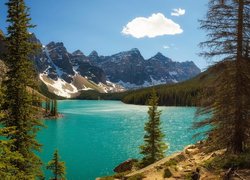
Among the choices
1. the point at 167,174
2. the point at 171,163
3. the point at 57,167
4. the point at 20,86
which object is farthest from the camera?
the point at 57,167

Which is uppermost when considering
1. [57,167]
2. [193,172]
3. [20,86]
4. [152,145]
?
[20,86]

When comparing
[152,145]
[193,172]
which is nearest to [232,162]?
[193,172]

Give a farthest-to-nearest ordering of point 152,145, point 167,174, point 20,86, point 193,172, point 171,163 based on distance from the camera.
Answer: point 152,145 < point 171,163 < point 20,86 < point 167,174 < point 193,172

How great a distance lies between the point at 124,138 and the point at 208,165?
216 ft

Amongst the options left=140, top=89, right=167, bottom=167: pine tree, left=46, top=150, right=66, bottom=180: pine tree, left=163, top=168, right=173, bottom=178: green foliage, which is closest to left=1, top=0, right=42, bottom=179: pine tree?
left=163, top=168, right=173, bottom=178: green foliage

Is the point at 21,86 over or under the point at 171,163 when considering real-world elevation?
over

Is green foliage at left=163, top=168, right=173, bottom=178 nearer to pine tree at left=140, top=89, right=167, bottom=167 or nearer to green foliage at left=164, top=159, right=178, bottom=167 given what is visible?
green foliage at left=164, top=159, right=178, bottom=167

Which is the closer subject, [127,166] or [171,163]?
[171,163]

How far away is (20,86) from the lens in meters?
22.5

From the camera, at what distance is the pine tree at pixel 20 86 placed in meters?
22.6

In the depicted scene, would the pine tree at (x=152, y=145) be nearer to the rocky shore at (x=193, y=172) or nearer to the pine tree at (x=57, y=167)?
the pine tree at (x=57, y=167)

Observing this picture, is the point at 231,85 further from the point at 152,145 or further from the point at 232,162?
the point at 152,145

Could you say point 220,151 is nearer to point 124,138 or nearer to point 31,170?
point 31,170

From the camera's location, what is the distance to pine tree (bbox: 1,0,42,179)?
22.6m
